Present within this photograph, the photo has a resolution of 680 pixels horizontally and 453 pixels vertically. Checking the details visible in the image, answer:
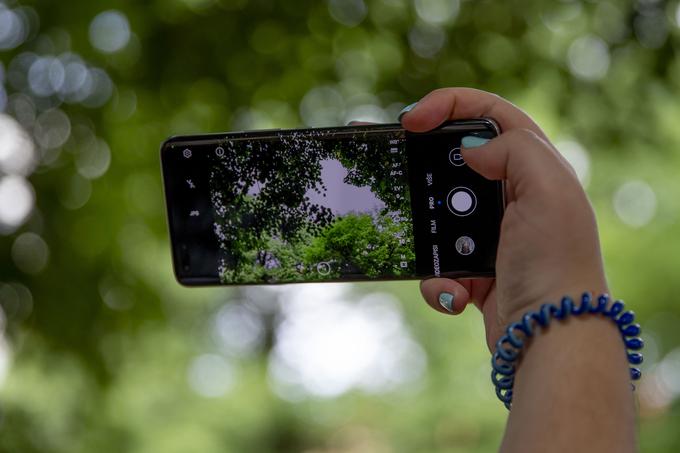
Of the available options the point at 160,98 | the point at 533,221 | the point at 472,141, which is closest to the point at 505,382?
the point at 533,221

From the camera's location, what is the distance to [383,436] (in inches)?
110

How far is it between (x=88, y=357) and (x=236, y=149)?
2.77 ft

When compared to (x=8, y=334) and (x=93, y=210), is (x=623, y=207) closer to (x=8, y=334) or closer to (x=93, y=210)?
(x=93, y=210)

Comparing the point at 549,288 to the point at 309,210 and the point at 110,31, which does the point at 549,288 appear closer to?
the point at 309,210

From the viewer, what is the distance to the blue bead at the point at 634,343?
51 centimetres

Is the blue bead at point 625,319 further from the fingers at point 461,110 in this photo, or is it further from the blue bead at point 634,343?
the fingers at point 461,110

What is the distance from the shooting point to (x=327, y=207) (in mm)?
802

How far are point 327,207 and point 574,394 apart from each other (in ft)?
1.30

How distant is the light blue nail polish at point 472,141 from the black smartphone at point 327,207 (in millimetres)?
31

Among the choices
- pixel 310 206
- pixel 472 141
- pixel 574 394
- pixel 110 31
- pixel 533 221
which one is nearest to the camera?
pixel 574 394

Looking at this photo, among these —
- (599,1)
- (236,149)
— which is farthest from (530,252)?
(599,1)

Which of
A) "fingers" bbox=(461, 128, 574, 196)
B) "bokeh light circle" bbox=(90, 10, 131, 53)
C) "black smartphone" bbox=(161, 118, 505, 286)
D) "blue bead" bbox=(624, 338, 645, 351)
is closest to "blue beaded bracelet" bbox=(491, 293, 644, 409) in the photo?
"blue bead" bbox=(624, 338, 645, 351)

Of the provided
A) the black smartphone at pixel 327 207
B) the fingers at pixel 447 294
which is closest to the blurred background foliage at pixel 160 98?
the black smartphone at pixel 327 207

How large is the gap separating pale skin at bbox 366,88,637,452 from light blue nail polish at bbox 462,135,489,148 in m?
0.02
